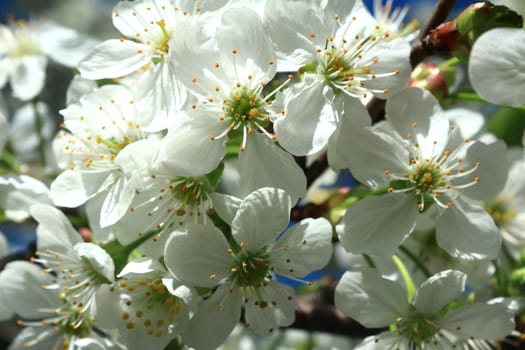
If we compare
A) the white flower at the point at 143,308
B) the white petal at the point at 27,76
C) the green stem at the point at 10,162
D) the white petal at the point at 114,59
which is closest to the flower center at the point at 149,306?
the white flower at the point at 143,308

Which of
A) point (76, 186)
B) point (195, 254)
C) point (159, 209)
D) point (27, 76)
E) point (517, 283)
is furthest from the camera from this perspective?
point (27, 76)

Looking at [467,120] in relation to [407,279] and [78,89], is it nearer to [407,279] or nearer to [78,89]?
[407,279]

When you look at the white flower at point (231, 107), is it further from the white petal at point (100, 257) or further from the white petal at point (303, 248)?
the white petal at point (100, 257)

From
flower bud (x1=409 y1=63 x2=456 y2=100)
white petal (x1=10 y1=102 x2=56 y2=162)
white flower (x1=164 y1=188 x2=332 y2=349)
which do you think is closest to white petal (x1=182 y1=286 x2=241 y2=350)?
white flower (x1=164 y1=188 x2=332 y2=349)

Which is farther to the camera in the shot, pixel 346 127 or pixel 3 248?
pixel 3 248

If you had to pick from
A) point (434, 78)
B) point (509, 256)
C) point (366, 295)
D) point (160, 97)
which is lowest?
point (509, 256)

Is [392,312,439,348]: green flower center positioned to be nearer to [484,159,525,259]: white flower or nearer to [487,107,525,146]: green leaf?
[484,159,525,259]: white flower

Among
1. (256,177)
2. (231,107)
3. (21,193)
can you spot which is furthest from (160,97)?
(21,193)
